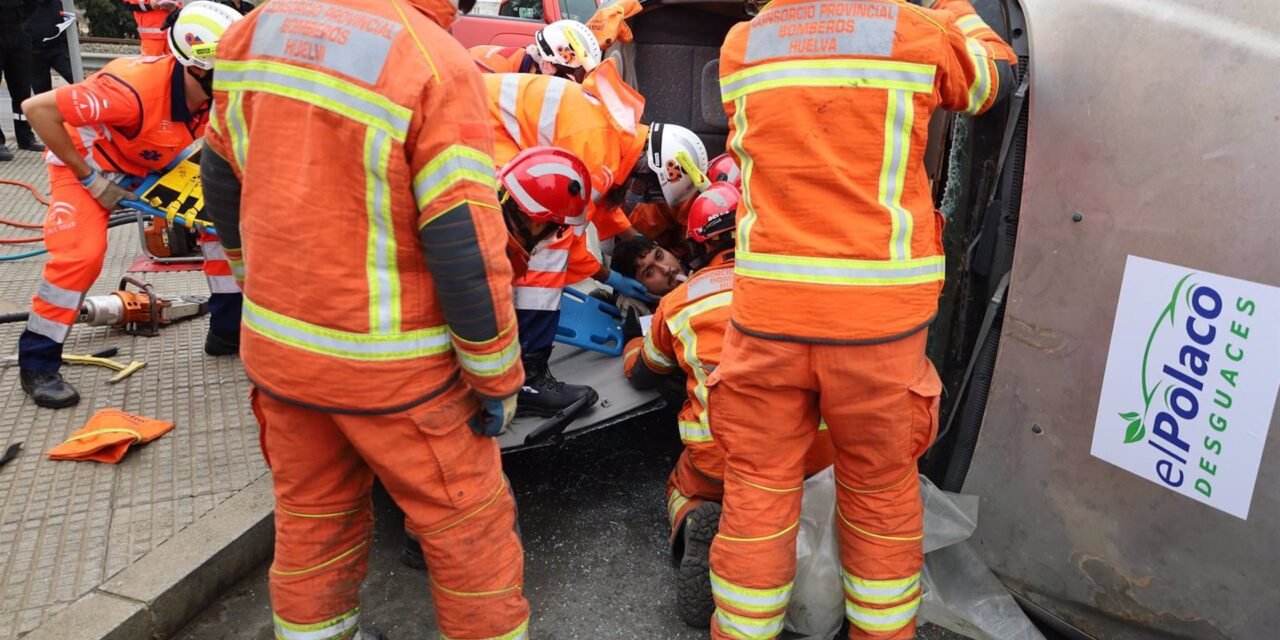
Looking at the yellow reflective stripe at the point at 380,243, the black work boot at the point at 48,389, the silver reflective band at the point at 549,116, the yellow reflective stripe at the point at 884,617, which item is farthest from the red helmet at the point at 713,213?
the black work boot at the point at 48,389

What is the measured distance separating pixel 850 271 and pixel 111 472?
2.65m

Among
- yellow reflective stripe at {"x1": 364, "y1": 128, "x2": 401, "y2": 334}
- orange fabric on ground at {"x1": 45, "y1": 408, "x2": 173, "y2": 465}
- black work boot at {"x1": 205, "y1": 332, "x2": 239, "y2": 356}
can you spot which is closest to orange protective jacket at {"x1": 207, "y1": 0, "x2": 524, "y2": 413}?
yellow reflective stripe at {"x1": 364, "y1": 128, "x2": 401, "y2": 334}

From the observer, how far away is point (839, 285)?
83.9 inches

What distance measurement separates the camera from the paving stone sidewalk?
260cm

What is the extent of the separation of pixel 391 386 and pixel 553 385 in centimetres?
139

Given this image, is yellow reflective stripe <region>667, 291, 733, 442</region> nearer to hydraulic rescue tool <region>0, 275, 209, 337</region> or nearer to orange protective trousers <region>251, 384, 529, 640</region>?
orange protective trousers <region>251, 384, 529, 640</region>

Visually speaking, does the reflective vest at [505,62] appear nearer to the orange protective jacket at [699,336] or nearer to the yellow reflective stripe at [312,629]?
the orange protective jacket at [699,336]

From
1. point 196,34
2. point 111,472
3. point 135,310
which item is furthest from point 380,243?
point 135,310

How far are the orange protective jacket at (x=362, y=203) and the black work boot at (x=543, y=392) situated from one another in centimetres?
124

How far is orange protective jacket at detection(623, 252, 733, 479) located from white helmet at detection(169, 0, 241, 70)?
82.9 inches

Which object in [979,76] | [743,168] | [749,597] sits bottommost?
[749,597]

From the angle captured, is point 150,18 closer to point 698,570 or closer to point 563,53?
point 563,53

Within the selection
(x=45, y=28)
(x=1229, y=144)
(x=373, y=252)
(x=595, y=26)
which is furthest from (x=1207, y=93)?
(x=45, y=28)

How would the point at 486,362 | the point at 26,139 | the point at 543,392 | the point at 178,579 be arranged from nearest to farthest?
the point at 486,362
the point at 178,579
the point at 543,392
the point at 26,139
